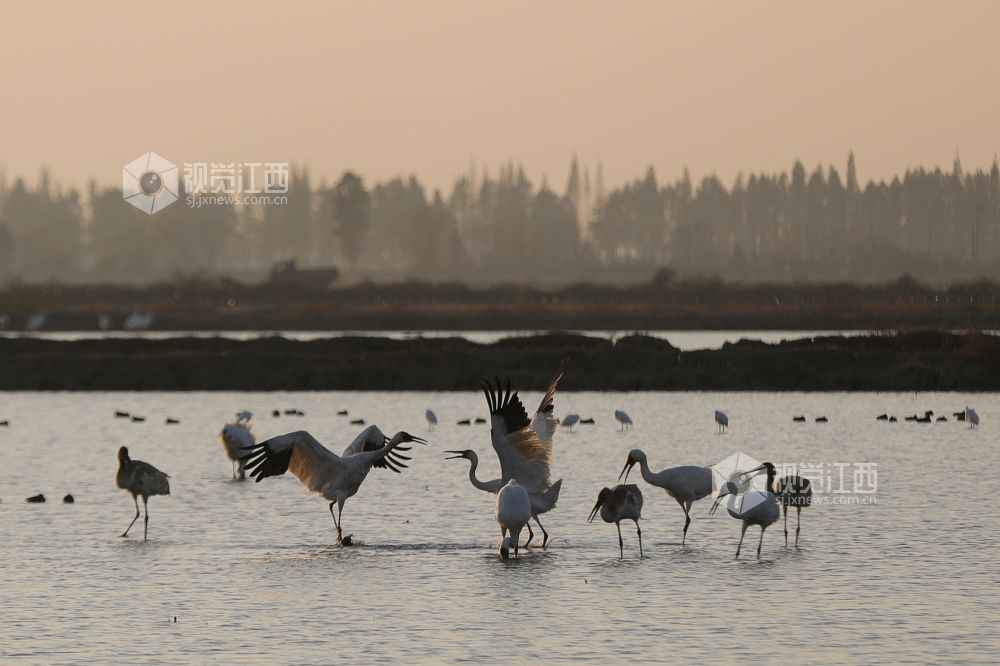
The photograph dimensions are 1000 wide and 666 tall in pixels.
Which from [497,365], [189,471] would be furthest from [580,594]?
[497,365]

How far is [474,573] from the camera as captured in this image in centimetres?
1752

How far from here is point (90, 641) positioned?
14.1 m

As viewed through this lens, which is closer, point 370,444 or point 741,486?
point 741,486

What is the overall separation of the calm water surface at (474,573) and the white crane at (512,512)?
29 cm

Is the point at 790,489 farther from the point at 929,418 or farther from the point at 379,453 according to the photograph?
the point at 929,418

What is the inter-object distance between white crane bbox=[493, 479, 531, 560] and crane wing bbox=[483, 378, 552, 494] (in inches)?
53.1

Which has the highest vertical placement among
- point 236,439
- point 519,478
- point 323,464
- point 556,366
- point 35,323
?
point 35,323

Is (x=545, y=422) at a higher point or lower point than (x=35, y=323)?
lower

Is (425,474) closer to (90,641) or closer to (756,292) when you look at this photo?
(90,641)

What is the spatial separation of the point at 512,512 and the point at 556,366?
3144 centimetres

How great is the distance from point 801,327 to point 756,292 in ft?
101

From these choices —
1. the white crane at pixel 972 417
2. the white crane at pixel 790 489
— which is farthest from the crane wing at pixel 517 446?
the white crane at pixel 972 417

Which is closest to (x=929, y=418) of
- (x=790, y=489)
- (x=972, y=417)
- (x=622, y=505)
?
(x=972, y=417)

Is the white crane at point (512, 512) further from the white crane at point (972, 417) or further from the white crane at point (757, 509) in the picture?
the white crane at point (972, 417)
